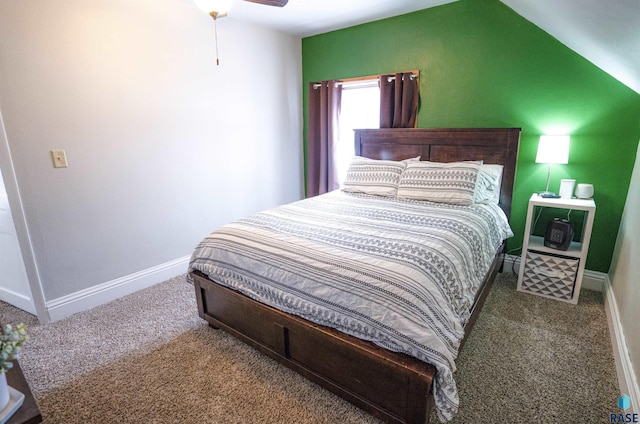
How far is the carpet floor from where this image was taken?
4.95 ft

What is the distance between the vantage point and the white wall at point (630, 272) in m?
1.64

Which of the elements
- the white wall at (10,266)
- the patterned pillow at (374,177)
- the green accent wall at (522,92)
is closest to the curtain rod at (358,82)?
the green accent wall at (522,92)

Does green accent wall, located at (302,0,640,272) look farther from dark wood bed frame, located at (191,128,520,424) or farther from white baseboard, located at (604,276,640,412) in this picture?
white baseboard, located at (604,276,640,412)

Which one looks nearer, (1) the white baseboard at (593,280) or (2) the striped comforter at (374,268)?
(2) the striped comforter at (374,268)

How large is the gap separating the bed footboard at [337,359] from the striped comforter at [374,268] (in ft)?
0.15

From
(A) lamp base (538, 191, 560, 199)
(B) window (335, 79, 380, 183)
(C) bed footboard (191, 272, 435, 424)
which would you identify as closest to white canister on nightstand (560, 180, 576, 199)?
(A) lamp base (538, 191, 560, 199)

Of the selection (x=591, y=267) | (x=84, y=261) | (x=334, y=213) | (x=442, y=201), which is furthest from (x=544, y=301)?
(x=84, y=261)

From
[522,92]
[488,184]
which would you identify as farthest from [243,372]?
[522,92]

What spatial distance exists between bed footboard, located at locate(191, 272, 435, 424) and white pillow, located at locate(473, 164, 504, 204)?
1.66 meters

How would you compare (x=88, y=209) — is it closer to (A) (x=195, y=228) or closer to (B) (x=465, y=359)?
(A) (x=195, y=228)

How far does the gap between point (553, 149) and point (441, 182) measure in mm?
831

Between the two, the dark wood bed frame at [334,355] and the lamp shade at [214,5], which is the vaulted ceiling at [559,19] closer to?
the dark wood bed frame at [334,355]

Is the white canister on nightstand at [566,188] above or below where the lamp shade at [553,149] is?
below

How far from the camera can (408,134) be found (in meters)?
3.16
